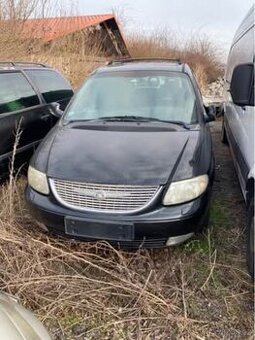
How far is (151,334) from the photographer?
8.45 ft

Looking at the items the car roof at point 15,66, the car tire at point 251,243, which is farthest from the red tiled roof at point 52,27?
the car tire at point 251,243

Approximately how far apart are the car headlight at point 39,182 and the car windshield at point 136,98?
1019 mm

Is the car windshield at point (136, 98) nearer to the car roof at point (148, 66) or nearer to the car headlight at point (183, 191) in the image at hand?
the car roof at point (148, 66)

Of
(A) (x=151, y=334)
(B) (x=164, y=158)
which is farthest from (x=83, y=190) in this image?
(A) (x=151, y=334)

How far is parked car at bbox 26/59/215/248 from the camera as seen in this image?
309cm

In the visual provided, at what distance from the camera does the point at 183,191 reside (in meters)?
3.13

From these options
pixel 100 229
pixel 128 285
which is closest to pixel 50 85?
pixel 100 229

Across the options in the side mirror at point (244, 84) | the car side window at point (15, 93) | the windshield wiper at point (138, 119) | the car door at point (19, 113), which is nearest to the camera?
the side mirror at point (244, 84)

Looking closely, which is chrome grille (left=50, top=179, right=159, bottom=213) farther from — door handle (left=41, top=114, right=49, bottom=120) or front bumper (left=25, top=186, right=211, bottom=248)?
door handle (left=41, top=114, right=49, bottom=120)

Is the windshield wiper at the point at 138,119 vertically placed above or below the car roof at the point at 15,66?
below

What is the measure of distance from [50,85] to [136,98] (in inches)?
98.9

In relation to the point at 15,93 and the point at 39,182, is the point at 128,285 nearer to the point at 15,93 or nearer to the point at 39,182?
the point at 39,182

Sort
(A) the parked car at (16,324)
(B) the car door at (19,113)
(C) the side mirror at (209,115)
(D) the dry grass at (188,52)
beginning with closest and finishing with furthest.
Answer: (A) the parked car at (16,324)
(C) the side mirror at (209,115)
(B) the car door at (19,113)
(D) the dry grass at (188,52)

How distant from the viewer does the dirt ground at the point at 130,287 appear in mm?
2637
